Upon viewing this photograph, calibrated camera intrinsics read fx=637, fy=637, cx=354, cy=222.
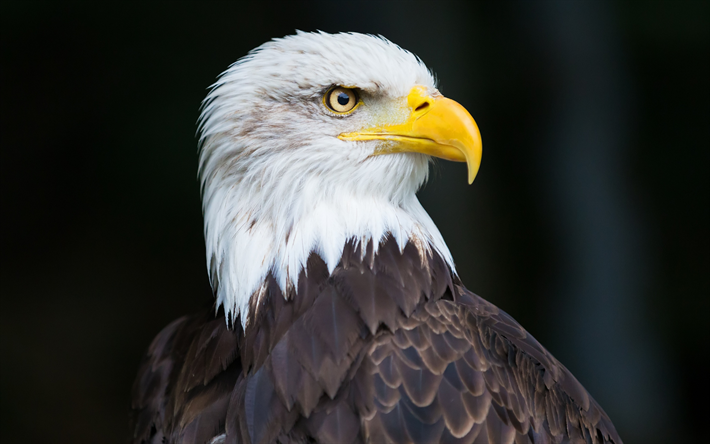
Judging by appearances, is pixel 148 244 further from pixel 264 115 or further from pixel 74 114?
pixel 264 115

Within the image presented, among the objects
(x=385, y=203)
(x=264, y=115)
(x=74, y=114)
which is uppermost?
(x=264, y=115)

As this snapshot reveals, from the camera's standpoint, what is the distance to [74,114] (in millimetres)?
4355

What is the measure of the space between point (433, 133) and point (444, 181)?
2.71 meters

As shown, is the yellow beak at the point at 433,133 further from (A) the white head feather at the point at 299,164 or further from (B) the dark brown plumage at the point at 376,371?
(B) the dark brown plumage at the point at 376,371

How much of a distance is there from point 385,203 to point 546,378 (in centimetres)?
69

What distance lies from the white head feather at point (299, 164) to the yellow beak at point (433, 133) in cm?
3

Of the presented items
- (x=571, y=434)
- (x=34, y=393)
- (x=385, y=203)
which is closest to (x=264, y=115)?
(x=385, y=203)

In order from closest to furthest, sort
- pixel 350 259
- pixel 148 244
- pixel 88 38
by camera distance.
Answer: pixel 350 259
pixel 88 38
pixel 148 244

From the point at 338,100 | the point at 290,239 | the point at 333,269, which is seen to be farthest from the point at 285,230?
the point at 338,100

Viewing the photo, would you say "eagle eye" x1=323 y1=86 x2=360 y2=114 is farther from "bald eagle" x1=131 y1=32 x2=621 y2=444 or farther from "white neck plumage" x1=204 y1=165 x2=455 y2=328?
"white neck plumage" x1=204 y1=165 x2=455 y2=328

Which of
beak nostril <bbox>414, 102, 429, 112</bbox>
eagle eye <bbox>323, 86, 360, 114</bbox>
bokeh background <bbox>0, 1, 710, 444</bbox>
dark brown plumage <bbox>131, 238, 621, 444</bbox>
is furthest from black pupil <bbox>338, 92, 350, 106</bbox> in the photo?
bokeh background <bbox>0, 1, 710, 444</bbox>

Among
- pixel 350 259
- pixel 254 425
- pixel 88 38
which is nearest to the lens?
pixel 254 425

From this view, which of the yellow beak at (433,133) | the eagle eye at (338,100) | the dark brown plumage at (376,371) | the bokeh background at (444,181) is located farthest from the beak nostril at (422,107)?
the bokeh background at (444,181)

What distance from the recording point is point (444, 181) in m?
4.51
